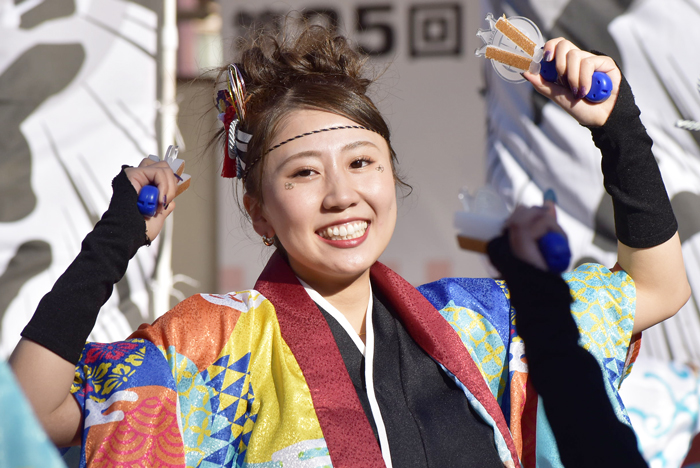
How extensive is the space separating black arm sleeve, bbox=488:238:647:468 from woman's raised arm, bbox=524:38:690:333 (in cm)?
19

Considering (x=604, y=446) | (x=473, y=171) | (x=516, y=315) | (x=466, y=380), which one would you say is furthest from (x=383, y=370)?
(x=473, y=171)

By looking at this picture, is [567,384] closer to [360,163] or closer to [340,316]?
[340,316]

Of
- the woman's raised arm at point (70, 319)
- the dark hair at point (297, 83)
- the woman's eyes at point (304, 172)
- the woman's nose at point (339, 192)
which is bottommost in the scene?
the woman's raised arm at point (70, 319)

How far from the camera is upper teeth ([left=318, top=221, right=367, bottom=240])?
1.19 meters

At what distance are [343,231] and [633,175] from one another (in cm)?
52

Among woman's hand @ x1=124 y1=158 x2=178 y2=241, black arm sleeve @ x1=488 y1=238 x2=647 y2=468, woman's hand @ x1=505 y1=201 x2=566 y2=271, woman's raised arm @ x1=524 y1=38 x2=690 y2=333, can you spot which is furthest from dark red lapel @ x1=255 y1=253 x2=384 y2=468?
woman's hand @ x1=505 y1=201 x2=566 y2=271

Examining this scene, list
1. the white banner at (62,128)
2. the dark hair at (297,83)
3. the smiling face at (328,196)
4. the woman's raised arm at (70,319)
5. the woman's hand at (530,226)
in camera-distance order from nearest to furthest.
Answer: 1. the woman's raised arm at (70,319)
2. the smiling face at (328,196)
3. the dark hair at (297,83)
4. the woman's hand at (530,226)
5. the white banner at (62,128)

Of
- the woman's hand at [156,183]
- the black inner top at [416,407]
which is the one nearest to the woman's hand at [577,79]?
the black inner top at [416,407]

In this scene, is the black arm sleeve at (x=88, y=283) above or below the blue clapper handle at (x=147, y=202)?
below

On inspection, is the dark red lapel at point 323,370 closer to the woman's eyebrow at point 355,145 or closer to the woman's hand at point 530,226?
the woman's eyebrow at point 355,145

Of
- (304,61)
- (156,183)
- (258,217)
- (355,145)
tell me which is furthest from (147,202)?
(304,61)

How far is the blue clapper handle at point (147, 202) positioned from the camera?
3.58 feet

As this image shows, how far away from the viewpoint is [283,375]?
1.12 meters

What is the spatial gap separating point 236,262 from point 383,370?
91.6 inches
